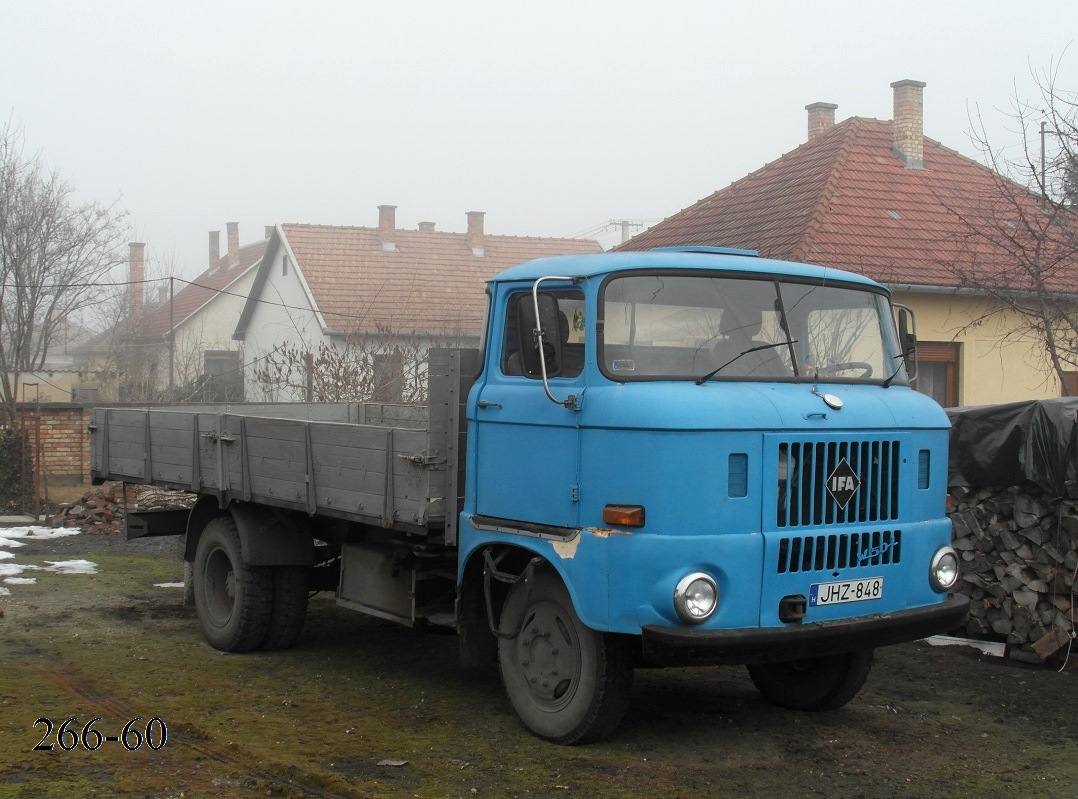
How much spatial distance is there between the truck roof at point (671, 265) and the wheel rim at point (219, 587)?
348 centimetres

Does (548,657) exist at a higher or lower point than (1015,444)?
lower

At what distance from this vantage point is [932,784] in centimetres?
532

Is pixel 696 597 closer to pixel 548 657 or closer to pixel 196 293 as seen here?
pixel 548 657

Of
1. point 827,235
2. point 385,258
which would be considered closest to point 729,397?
point 827,235

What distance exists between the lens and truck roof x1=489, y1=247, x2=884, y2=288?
5887 mm

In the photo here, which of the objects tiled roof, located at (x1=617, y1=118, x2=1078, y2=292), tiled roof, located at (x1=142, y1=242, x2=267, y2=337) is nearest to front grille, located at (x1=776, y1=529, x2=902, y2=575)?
tiled roof, located at (x1=617, y1=118, x2=1078, y2=292)

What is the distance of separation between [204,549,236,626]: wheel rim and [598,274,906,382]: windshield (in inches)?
156

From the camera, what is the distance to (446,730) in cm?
623

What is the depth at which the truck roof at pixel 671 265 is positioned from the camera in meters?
5.89

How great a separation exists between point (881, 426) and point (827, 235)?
10719mm

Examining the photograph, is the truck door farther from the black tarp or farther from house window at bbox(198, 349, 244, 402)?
house window at bbox(198, 349, 244, 402)

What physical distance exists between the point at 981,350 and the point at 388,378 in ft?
28.8

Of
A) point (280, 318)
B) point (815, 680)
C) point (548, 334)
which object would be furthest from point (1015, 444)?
point (280, 318)

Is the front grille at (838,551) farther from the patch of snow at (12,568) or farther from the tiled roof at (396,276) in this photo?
the tiled roof at (396,276)
